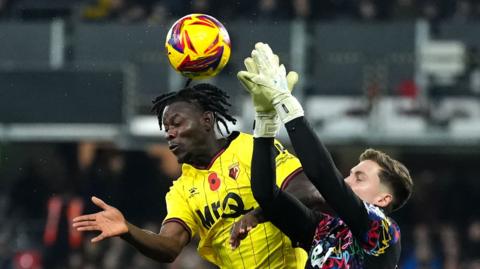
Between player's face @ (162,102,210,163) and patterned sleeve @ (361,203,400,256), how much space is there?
1493 millimetres

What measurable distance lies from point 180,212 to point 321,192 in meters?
1.62

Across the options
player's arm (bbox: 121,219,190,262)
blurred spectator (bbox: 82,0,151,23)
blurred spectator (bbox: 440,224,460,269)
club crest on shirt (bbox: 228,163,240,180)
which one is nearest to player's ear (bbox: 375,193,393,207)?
club crest on shirt (bbox: 228,163,240,180)

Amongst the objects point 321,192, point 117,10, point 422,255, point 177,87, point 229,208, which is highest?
point 117,10

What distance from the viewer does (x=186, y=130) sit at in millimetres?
7836

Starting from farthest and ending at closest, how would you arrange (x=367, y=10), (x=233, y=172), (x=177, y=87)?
(x=367, y=10), (x=177, y=87), (x=233, y=172)

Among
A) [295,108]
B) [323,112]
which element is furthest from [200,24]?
[323,112]

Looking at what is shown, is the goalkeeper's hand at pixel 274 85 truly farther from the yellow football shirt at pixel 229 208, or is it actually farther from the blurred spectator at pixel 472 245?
the blurred spectator at pixel 472 245

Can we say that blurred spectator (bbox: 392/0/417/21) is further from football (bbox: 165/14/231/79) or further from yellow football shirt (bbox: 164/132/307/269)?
yellow football shirt (bbox: 164/132/307/269)

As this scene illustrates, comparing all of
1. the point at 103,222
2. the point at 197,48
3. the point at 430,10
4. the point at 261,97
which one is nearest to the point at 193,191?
the point at 197,48

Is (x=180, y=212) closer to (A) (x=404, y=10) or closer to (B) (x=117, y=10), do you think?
(A) (x=404, y=10)

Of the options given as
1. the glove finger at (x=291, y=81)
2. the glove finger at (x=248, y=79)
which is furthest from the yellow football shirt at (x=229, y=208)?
the glove finger at (x=248, y=79)

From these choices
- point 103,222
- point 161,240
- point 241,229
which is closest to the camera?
point 103,222

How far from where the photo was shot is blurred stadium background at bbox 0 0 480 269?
18281 millimetres

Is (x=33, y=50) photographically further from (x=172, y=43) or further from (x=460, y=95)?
(x=172, y=43)
